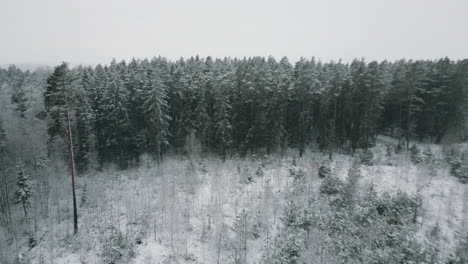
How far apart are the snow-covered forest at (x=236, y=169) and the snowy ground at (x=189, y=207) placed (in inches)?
5.7

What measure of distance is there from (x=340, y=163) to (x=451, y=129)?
20.4 metres

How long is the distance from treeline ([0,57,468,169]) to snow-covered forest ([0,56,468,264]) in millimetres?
220

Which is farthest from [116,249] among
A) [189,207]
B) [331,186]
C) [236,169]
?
[331,186]

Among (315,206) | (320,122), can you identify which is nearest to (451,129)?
(320,122)

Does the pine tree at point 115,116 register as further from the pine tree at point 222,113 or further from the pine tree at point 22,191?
the pine tree at point 222,113

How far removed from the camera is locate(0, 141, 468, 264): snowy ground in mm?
17406

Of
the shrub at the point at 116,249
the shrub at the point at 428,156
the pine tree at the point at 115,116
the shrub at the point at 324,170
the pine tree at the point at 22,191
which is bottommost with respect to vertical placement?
the shrub at the point at 116,249

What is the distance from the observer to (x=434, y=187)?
22391 mm

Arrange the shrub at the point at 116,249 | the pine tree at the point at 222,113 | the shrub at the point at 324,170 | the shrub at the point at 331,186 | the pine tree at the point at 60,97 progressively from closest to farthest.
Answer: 1. the shrub at the point at 116,249
2. the pine tree at the point at 60,97
3. the shrub at the point at 331,186
4. the shrub at the point at 324,170
5. the pine tree at the point at 222,113

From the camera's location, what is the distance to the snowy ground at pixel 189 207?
57.1 feet

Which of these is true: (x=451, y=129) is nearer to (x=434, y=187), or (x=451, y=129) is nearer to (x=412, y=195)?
(x=434, y=187)

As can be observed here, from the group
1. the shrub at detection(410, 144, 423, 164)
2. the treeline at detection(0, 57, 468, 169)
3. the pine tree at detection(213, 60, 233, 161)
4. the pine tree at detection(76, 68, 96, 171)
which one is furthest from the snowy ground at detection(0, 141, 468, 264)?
the treeline at detection(0, 57, 468, 169)

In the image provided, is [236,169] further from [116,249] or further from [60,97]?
[60,97]

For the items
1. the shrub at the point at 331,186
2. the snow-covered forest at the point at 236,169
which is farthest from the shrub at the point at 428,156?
the shrub at the point at 331,186
